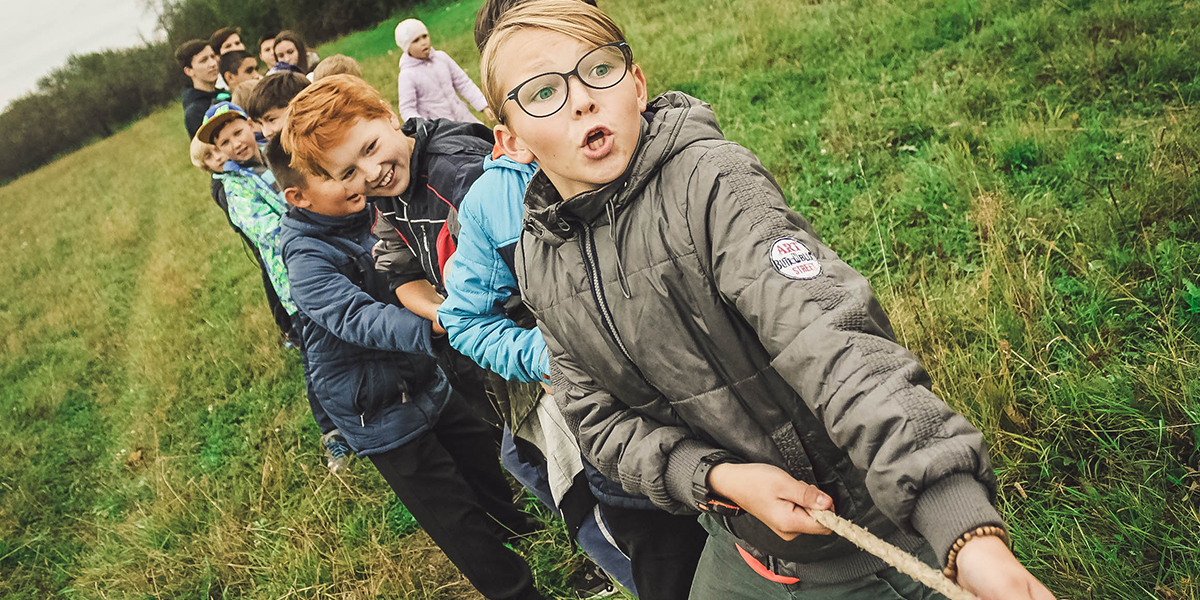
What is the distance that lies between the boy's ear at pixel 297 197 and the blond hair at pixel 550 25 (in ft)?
5.26

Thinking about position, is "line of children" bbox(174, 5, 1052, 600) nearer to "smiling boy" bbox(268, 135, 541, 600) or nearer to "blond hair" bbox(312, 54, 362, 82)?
"smiling boy" bbox(268, 135, 541, 600)

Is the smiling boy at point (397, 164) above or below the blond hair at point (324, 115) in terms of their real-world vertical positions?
below

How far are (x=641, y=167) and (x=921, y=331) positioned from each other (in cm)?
202

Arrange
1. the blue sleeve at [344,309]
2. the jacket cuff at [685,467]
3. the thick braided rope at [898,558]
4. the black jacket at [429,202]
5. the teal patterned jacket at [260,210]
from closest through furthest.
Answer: the thick braided rope at [898,558]
the jacket cuff at [685,467]
the black jacket at [429,202]
the blue sleeve at [344,309]
the teal patterned jacket at [260,210]

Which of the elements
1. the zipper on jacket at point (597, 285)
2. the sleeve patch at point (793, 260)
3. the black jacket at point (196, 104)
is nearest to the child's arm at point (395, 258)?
the zipper on jacket at point (597, 285)

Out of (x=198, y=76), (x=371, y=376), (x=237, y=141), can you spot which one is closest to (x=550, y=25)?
(x=371, y=376)

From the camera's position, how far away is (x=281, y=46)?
6.69 m

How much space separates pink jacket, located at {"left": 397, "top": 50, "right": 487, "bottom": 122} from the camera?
20.6ft

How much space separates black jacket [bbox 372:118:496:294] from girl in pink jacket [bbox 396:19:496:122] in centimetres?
387

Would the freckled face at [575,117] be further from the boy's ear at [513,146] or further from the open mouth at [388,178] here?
the open mouth at [388,178]

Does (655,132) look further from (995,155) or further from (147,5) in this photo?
(147,5)

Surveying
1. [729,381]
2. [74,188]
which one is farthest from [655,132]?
[74,188]

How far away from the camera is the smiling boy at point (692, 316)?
1056 millimetres

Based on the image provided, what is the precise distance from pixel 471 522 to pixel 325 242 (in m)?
1.31
